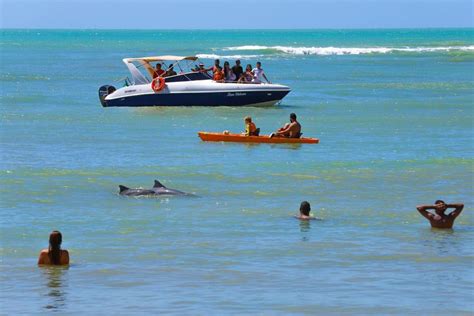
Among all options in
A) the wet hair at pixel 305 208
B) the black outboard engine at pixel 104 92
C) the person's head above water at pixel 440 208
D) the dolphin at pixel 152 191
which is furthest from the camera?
the black outboard engine at pixel 104 92

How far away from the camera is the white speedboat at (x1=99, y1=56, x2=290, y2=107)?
39406mm

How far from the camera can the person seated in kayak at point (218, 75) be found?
3950 cm

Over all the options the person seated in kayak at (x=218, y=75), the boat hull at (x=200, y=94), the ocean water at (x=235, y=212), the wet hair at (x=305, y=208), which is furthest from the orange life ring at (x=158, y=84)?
the wet hair at (x=305, y=208)

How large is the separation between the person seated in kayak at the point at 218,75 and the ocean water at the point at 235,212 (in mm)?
1008

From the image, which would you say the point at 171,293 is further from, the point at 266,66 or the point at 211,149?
the point at 266,66

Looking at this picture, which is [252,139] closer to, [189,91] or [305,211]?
[189,91]

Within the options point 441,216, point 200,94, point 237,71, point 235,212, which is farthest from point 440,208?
point 237,71

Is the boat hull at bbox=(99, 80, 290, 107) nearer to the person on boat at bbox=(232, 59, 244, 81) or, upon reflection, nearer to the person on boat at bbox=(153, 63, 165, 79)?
the person on boat at bbox=(153, 63, 165, 79)

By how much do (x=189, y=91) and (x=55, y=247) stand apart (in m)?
23.1

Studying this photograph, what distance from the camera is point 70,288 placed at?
15.6 metres

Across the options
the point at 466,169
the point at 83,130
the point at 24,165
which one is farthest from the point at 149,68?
the point at 466,169

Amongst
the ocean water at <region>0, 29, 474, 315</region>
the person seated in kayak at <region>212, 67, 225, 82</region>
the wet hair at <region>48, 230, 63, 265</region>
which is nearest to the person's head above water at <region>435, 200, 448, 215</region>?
the ocean water at <region>0, 29, 474, 315</region>

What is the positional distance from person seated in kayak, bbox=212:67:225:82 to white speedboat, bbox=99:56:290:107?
0.46 feet

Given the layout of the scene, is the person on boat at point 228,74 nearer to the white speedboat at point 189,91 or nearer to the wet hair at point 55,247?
the white speedboat at point 189,91
